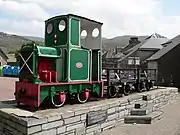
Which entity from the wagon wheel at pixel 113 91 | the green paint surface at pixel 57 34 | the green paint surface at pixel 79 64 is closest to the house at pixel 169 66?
the wagon wheel at pixel 113 91

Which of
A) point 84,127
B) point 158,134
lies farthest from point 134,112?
point 84,127

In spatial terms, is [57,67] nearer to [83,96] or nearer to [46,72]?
[46,72]

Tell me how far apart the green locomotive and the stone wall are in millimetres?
465

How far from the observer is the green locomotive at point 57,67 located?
6566 mm

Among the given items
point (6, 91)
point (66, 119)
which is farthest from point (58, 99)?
point (6, 91)

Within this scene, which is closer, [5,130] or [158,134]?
[5,130]

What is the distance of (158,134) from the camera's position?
24.9 ft

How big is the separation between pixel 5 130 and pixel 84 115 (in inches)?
80.7

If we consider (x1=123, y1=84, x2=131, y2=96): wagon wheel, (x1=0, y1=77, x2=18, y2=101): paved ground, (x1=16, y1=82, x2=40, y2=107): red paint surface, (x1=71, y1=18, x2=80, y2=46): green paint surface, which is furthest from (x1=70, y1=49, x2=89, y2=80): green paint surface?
(x1=0, y1=77, x2=18, y2=101): paved ground

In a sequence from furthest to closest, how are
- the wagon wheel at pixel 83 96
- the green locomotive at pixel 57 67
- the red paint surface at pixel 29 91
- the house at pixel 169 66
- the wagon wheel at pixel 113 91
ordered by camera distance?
the house at pixel 169 66 < the wagon wheel at pixel 113 91 < the wagon wheel at pixel 83 96 < the green locomotive at pixel 57 67 < the red paint surface at pixel 29 91

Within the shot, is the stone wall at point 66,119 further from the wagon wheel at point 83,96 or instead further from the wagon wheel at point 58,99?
the wagon wheel at point 83,96

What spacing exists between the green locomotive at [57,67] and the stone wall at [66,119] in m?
0.47

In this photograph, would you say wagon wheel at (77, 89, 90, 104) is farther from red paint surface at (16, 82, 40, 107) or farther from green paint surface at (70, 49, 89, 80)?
red paint surface at (16, 82, 40, 107)

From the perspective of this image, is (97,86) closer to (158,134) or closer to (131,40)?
(158,134)
